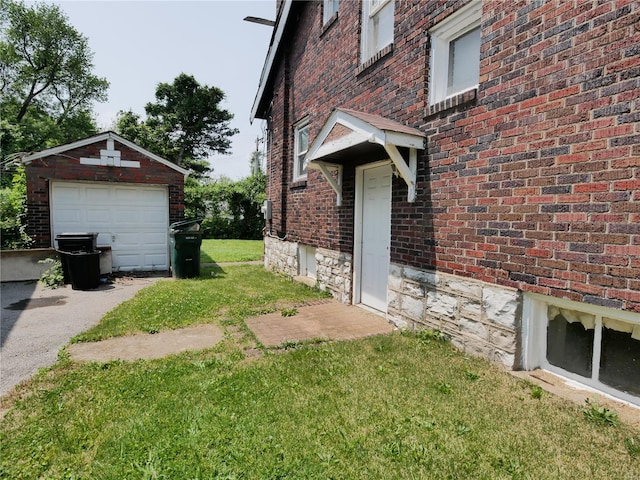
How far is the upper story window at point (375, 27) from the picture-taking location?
17.6 feet

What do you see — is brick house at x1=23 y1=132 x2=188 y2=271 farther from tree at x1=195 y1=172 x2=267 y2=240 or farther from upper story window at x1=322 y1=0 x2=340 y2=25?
tree at x1=195 y1=172 x2=267 y2=240

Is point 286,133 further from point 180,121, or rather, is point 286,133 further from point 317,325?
point 180,121

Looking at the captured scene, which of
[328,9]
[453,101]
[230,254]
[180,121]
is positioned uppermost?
[180,121]

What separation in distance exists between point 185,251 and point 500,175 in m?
7.31

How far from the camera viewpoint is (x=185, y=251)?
8445 mm

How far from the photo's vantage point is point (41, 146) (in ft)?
84.6

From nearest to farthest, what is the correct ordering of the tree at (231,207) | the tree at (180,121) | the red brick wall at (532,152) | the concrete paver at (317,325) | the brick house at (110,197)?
1. the red brick wall at (532,152)
2. the concrete paver at (317,325)
3. the brick house at (110,197)
4. the tree at (231,207)
5. the tree at (180,121)

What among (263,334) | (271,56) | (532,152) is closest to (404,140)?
(532,152)

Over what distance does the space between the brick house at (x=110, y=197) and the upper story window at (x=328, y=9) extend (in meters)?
5.58

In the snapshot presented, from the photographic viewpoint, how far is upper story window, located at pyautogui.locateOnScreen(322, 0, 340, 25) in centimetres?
698

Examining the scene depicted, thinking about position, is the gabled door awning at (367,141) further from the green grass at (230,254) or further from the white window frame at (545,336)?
the green grass at (230,254)

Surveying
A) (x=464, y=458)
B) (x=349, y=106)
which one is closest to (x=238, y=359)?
(x=464, y=458)

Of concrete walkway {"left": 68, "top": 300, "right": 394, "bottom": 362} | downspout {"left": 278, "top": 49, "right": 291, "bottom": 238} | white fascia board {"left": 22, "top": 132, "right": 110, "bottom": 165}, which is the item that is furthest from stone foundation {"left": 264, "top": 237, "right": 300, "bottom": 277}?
white fascia board {"left": 22, "top": 132, "right": 110, "bottom": 165}

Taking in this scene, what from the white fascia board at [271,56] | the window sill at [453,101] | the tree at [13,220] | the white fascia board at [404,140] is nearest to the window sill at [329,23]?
the white fascia board at [271,56]
